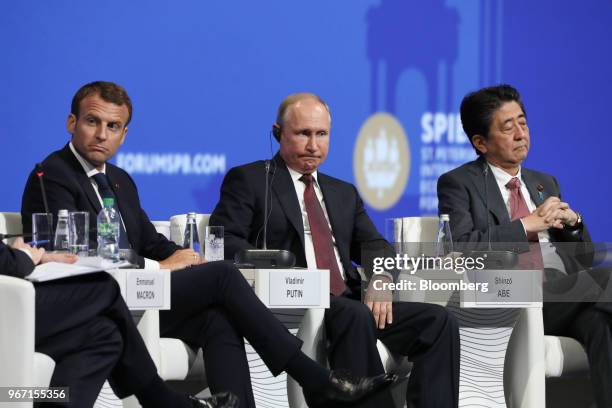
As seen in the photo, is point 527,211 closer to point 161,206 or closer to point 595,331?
point 595,331

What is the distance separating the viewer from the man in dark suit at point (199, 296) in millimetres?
3289

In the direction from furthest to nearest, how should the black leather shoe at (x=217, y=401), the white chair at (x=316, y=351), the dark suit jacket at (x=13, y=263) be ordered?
1. the white chair at (x=316, y=351)
2. the black leather shoe at (x=217, y=401)
3. the dark suit jacket at (x=13, y=263)

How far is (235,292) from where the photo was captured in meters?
3.33

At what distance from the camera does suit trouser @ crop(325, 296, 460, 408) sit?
3557mm

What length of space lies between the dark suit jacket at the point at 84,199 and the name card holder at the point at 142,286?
203 millimetres

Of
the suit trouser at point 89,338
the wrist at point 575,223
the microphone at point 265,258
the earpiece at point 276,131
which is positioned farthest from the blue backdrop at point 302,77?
the suit trouser at point 89,338

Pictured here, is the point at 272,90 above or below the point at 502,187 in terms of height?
above

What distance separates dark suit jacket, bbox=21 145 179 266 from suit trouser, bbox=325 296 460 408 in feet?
2.23

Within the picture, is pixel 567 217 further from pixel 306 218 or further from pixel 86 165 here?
pixel 86 165

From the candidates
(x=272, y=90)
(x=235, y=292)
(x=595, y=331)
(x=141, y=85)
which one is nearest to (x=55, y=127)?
(x=141, y=85)

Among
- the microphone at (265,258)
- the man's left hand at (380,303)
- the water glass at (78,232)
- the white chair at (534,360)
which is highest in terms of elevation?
the water glass at (78,232)

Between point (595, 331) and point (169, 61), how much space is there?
7.13 feet

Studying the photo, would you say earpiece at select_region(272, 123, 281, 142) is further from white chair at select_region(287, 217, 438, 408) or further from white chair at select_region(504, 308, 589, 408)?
white chair at select_region(504, 308, 589, 408)

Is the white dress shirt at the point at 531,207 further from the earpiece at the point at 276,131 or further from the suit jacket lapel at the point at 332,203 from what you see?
the earpiece at the point at 276,131
